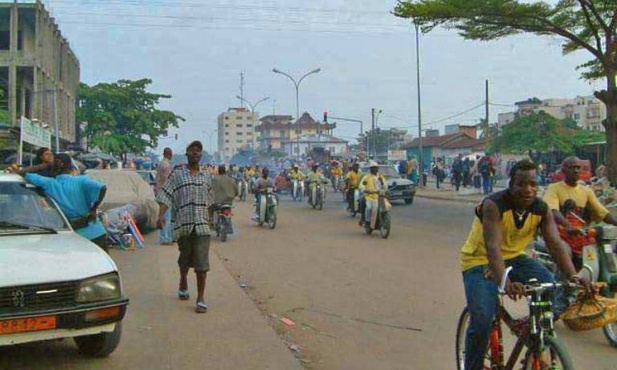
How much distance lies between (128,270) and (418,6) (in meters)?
15.1

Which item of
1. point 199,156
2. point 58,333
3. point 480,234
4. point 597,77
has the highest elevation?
point 597,77

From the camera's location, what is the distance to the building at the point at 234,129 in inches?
5605

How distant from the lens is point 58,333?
16.4ft

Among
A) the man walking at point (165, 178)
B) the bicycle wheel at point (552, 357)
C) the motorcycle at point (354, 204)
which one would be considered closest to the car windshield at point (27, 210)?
the bicycle wheel at point (552, 357)

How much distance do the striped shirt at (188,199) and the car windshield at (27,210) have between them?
1422mm

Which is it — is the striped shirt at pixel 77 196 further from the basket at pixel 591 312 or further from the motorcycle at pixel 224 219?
the motorcycle at pixel 224 219

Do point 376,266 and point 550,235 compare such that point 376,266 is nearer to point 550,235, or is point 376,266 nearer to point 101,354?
point 101,354

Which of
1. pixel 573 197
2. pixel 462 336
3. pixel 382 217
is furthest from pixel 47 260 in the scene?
pixel 382 217

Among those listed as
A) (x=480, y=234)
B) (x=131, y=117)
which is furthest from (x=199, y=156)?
(x=131, y=117)

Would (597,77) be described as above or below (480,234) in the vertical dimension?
above

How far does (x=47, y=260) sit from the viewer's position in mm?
5137

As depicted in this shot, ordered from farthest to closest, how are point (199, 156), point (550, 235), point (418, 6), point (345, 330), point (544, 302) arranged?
point (418, 6) → point (199, 156) → point (345, 330) → point (550, 235) → point (544, 302)

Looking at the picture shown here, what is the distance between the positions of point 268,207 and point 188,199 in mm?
10489

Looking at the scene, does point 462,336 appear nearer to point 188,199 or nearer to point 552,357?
point 552,357
